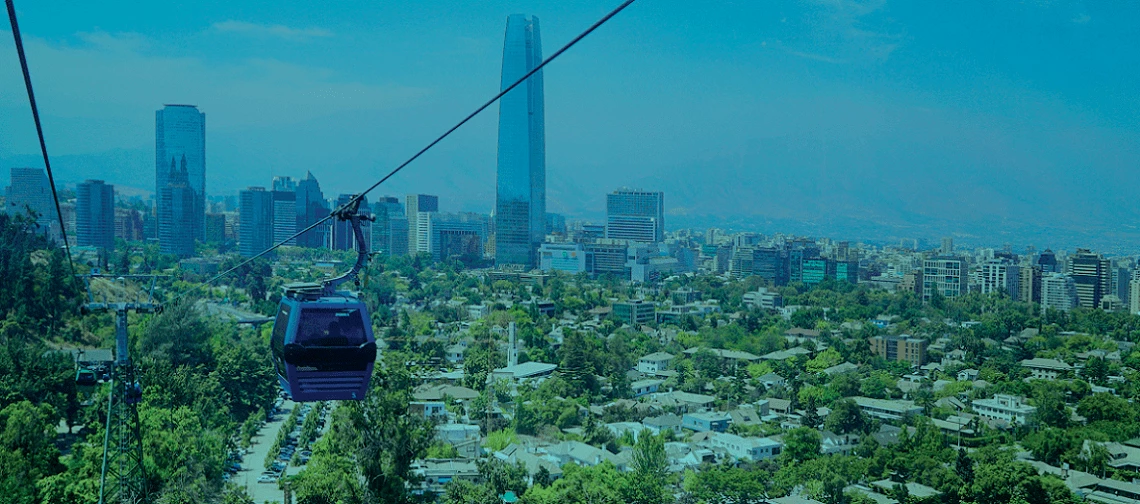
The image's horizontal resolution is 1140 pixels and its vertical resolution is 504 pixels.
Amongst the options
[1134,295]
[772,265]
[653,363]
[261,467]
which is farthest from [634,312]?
[261,467]

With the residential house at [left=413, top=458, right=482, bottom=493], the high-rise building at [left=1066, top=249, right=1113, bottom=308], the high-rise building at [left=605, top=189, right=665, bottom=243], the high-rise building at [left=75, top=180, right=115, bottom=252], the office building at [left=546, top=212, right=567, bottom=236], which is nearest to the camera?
the residential house at [left=413, top=458, right=482, bottom=493]

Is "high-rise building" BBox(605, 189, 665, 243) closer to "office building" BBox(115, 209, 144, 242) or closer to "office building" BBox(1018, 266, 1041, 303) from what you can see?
"office building" BBox(1018, 266, 1041, 303)

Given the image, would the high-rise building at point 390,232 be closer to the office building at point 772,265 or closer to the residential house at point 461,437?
the office building at point 772,265

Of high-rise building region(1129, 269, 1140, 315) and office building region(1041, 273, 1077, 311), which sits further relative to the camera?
office building region(1041, 273, 1077, 311)

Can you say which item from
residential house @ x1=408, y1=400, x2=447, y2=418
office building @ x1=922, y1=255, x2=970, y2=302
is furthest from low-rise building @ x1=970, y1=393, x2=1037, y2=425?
office building @ x1=922, y1=255, x2=970, y2=302

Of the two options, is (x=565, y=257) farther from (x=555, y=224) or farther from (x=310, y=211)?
(x=555, y=224)

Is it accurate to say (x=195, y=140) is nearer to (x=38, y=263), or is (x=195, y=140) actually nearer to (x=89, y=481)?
(x=38, y=263)

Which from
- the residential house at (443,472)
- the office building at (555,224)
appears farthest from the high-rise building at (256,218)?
the residential house at (443,472)
